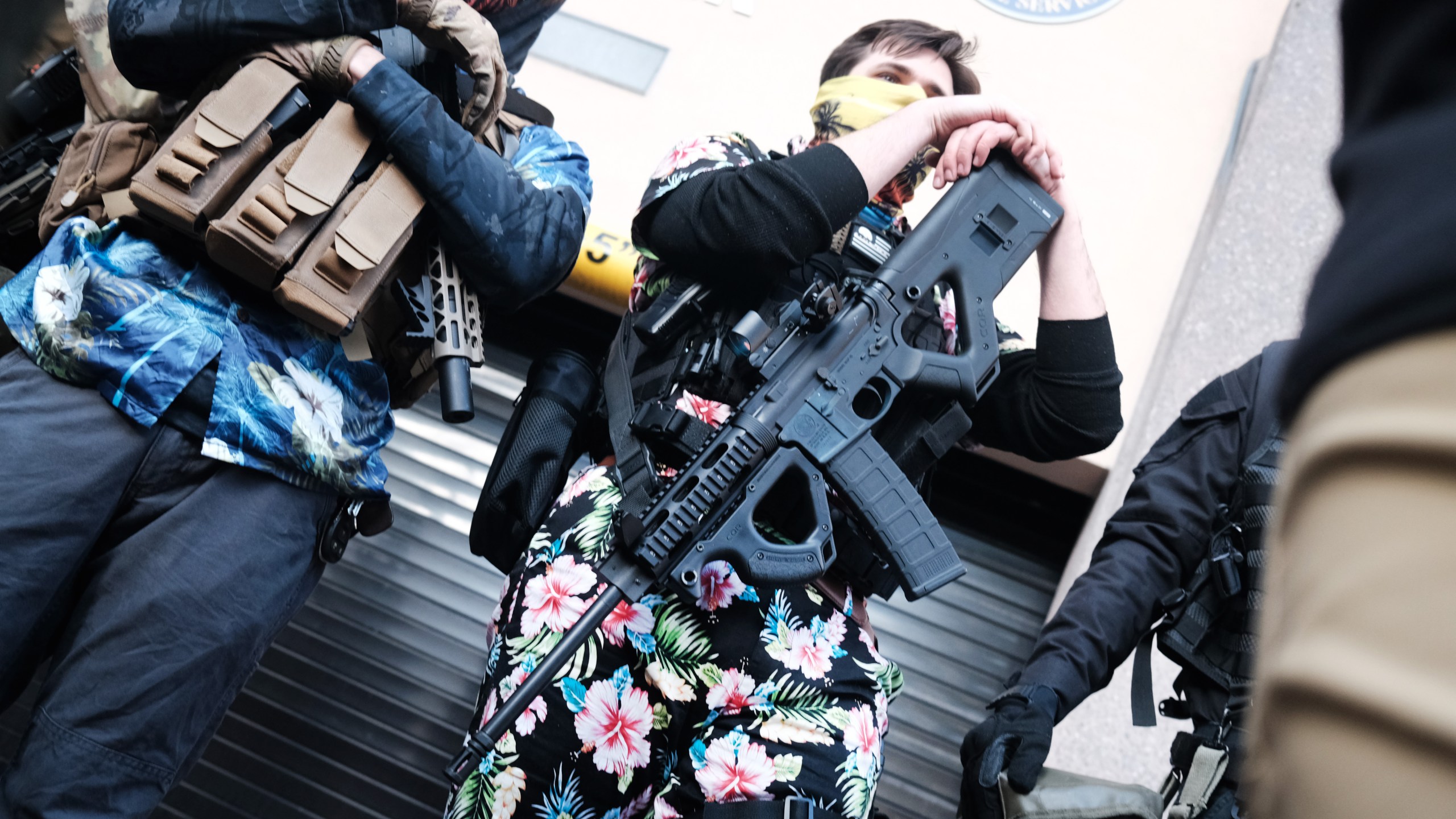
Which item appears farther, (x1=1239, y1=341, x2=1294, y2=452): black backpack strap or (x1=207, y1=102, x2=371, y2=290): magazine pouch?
(x1=1239, y1=341, x2=1294, y2=452): black backpack strap

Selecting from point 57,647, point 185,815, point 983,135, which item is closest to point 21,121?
point 57,647

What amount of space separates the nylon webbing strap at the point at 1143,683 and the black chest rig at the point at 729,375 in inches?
16.3

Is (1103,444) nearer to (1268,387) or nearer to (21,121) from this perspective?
(1268,387)

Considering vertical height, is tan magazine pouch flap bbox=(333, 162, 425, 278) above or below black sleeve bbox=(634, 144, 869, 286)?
below

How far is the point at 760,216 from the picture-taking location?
4.12 ft

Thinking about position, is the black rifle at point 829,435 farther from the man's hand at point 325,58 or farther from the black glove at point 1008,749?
the man's hand at point 325,58

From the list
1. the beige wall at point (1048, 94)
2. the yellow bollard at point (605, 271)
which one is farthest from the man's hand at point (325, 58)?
the beige wall at point (1048, 94)

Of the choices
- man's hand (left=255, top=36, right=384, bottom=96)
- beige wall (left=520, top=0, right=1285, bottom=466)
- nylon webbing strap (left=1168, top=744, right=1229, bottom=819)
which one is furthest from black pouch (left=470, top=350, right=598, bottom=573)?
beige wall (left=520, top=0, right=1285, bottom=466)

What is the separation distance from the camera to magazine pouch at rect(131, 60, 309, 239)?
113 centimetres

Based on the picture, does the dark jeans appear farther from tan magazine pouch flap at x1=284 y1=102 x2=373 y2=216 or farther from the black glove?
the black glove

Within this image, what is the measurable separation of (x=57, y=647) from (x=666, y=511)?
2.66ft

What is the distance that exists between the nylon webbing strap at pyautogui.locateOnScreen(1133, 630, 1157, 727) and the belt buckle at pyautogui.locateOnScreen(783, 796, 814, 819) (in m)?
0.58

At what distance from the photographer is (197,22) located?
1.18 meters

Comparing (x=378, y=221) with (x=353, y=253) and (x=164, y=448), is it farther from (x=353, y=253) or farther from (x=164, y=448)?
(x=164, y=448)
